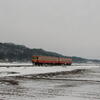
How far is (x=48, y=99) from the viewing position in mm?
13445

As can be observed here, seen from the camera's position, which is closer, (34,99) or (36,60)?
(34,99)

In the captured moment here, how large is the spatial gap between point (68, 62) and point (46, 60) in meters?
26.3

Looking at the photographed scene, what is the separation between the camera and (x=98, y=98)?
46.4 feet

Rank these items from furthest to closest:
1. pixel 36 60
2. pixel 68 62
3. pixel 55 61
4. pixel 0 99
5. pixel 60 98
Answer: pixel 68 62 → pixel 55 61 → pixel 36 60 → pixel 60 98 → pixel 0 99

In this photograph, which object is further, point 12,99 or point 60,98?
point 60,98

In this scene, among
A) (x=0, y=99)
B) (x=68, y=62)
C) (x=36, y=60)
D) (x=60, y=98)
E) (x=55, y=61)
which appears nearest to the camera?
(x=0, y=99)

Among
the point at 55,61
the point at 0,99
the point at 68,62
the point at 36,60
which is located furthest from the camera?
the point at 68,62

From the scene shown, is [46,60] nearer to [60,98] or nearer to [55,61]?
[55,61]

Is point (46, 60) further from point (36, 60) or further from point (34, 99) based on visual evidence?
point (34, 99)

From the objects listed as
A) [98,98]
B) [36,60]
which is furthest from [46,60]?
[98,98]

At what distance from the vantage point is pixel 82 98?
14.0m

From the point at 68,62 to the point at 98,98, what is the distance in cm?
9273

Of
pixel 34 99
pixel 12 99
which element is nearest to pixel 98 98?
pixel 34 99

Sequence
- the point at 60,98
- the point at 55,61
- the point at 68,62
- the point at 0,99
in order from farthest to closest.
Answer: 1. the point at 68,62
2. the point at 55,61
3. the point at 60,98
4. the point at 0,99
